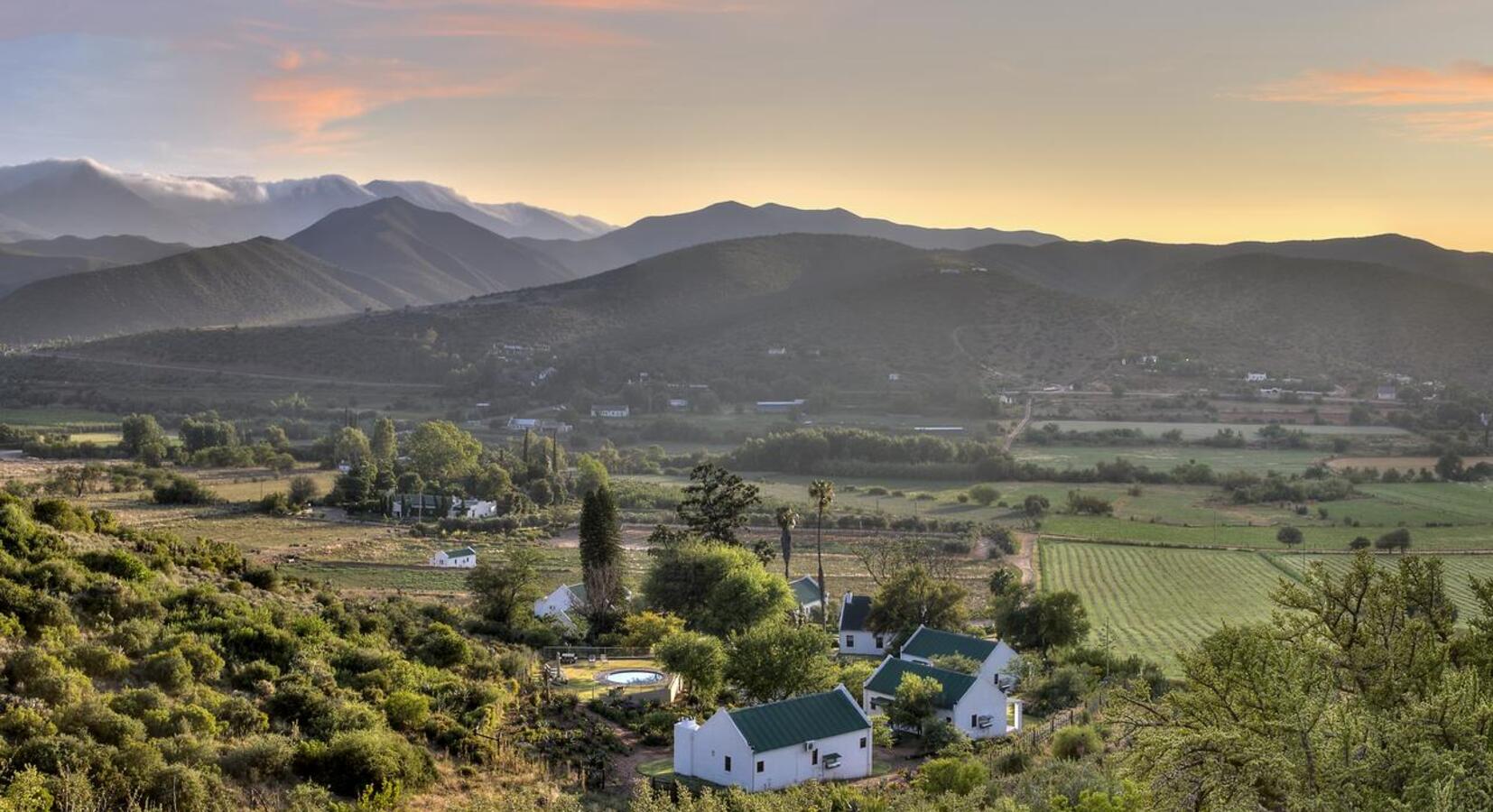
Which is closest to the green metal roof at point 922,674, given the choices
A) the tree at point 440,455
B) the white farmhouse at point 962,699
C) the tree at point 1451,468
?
the white farmhouse at point 962,699

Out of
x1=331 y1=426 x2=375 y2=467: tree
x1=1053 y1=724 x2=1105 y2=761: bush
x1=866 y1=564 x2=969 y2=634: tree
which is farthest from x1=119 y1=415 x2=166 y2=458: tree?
x1=1053 y1=724 x2=1105 y2=761: bush

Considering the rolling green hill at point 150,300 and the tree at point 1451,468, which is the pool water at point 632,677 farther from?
the rolling green hill at point 150,300

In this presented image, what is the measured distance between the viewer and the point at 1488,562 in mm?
51281

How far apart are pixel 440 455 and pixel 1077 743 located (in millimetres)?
54619

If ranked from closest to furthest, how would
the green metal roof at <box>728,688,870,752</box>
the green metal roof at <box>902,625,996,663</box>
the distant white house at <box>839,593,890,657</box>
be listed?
the green metal roof at <box>728,688,870,752</box> < the green metal roof at <box>902,625,996,663</box> < the distant white house at <box>839,593,890,657</box>

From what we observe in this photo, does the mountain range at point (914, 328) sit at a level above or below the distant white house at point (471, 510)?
above

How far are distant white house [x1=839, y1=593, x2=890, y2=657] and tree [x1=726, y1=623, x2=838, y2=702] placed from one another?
34.2 feet

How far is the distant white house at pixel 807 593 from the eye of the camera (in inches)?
1638

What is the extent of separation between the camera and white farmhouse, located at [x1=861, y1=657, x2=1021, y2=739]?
89.4 ft

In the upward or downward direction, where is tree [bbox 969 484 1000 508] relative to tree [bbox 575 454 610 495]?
downward

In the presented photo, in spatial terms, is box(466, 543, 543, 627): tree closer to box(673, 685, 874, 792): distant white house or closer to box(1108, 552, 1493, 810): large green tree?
box(673, 685, 874, 792): distant white house

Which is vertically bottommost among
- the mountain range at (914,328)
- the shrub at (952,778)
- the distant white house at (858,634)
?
the distant white house at (858,634)

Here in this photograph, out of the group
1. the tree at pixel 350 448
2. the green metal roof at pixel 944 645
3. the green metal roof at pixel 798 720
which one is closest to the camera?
the green metal roof at pixel 798 720

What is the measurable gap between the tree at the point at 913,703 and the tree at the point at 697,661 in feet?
13.9
